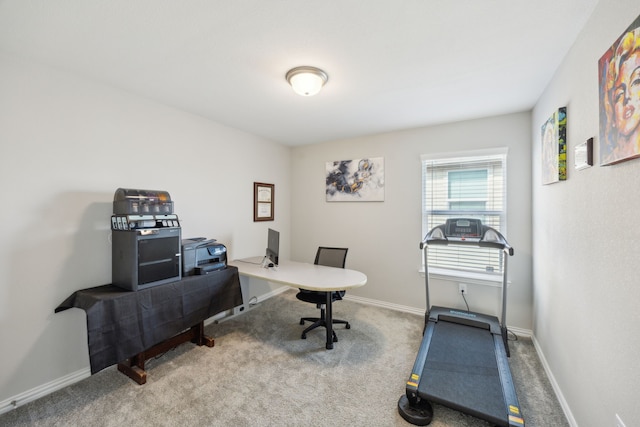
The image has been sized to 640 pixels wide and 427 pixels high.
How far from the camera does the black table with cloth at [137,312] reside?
1906 millimetres

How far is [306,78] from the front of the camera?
2.08 metres

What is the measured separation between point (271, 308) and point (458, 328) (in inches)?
93.9

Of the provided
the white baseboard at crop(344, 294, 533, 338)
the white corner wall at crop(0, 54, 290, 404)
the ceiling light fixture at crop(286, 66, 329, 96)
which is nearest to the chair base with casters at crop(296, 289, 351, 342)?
the white baseboard at crop(344, 294, 533, 338)

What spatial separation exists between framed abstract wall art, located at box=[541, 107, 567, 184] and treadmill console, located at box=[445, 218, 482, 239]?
733 millimetres

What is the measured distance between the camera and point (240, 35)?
1.68 metres

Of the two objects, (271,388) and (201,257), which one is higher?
(201,257)

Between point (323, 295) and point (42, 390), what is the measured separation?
7.90ft

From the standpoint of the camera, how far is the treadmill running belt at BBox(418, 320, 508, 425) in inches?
67.1

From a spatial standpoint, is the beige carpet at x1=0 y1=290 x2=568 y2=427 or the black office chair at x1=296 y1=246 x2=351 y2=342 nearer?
the beige carpet at x1=0 y1=290 x2=568 y2=427

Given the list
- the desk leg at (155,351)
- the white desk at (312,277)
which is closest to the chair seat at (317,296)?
the white desk at (312,277)

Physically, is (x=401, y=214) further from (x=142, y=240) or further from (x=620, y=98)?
(x=142, y=240)

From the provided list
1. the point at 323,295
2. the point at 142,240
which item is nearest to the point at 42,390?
the point at 142,240

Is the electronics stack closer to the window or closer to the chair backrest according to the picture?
the chair backrest

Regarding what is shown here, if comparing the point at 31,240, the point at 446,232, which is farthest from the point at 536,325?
the point at 31,240
